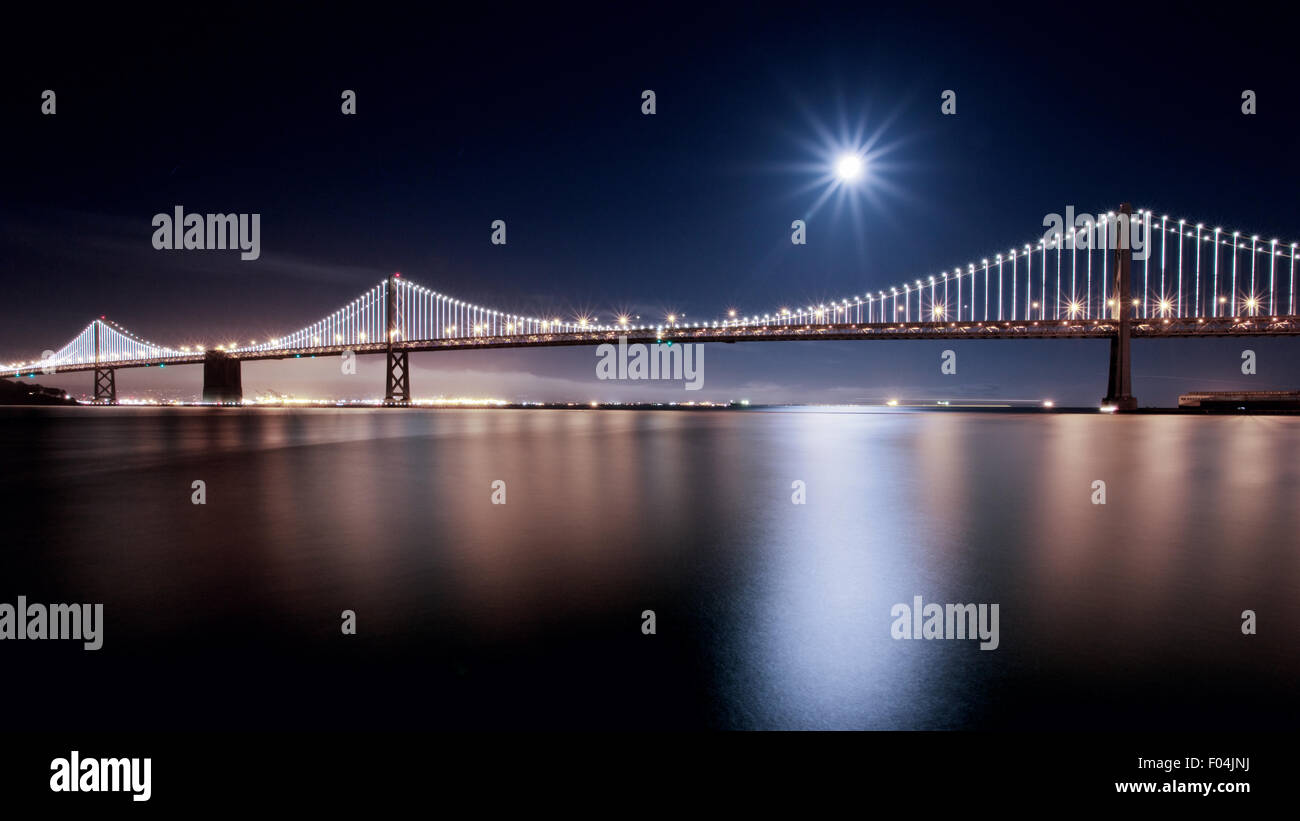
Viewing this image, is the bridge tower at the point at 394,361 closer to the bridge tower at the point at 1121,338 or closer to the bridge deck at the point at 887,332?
the bridge deck at the point at 887,332

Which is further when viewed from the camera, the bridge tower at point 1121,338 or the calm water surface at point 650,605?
the bridge tower at point 1121,338

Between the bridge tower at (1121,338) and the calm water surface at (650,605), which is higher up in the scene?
the bridge tower at (1121,338)

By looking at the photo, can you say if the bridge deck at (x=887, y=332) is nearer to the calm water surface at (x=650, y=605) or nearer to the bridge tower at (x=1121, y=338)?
the bridge tower at (x=1121, y=338)

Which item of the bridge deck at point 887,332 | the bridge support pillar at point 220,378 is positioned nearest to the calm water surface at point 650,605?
the bridge deck at point 887,332

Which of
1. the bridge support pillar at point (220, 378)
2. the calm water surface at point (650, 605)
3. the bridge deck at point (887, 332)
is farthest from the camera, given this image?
the bridge support pillar at point (220, 378)

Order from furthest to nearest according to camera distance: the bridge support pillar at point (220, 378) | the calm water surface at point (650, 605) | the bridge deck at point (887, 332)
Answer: the bridge support pillar at point (220, 378), the bridge deck at point (887, 332), the calm water surface at point (650, 605)

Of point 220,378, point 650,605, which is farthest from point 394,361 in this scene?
point 650,605
